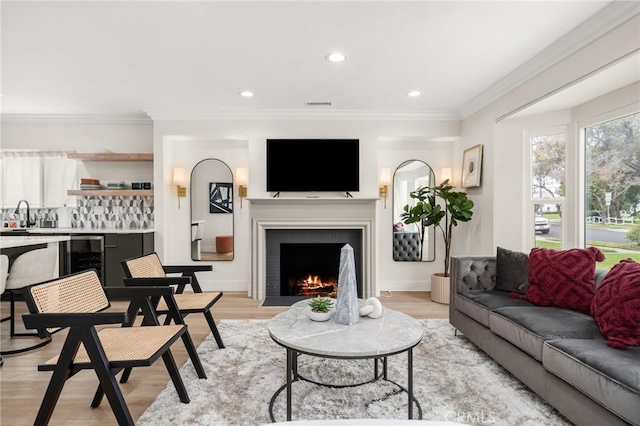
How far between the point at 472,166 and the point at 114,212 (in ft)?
15.8

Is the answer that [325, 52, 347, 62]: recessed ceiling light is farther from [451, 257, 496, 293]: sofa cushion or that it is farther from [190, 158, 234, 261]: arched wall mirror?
[190, 158, 234, 261]: arched wall mirror

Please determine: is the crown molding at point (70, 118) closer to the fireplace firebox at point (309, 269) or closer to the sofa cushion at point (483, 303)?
the fireplace firebox at point (309, 269)

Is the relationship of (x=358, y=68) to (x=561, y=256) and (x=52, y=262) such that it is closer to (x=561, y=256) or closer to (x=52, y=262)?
(x=561, y=256)

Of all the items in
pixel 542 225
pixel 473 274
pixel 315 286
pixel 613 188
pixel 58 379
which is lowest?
pixel 315 286

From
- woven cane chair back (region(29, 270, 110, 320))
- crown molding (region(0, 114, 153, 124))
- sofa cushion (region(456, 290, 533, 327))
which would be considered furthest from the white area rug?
crown molding (region(0, 114, 153, 124))

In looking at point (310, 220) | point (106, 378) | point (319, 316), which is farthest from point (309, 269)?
point (106, 378)

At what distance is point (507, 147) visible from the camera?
3.81m

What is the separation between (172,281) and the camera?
8.64 feet

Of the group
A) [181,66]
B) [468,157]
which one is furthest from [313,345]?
[468,157]

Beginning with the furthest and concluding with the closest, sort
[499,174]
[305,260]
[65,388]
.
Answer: [305,260] < [499,174] < [65,388]

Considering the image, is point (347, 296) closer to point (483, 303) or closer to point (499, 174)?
point (483, 303)

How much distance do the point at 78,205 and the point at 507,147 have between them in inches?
220

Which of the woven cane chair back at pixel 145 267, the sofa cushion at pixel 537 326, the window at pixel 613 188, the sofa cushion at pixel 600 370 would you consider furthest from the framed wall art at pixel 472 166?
the woven cane chair back at pixel 145 267

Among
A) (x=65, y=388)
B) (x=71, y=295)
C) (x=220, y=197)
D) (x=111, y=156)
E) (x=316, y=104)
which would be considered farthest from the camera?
(x=220, y=197)
